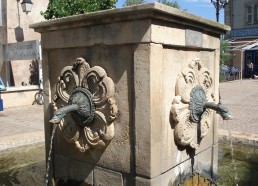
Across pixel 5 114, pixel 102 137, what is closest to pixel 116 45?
pixel 102 137

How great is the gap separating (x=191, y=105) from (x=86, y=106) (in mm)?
961

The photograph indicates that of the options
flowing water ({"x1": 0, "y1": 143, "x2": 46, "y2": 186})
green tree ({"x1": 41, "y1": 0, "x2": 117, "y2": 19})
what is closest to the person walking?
green tree ({"x1": 41, "y1": 0, "x2": 117, "y2": 19})

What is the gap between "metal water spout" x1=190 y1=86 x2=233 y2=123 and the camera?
3.16 metres

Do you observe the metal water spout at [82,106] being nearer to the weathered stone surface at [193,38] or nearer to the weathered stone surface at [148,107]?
A: the weathered stone surface at [148,107]

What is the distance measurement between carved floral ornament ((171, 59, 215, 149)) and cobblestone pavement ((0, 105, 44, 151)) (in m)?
3.56

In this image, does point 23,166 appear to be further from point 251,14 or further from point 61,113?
point 251,14

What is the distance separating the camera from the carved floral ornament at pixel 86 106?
295 cm

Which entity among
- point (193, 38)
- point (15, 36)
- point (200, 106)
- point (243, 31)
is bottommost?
point (200, 106)

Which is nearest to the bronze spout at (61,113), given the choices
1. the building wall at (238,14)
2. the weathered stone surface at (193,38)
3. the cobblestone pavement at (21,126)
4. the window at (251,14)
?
the weathered stone surface at (193,38)

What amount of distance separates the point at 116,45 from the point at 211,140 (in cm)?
164

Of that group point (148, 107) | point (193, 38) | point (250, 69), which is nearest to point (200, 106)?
point (193, 38)

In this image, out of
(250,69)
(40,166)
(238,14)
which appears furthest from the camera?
(238,14)

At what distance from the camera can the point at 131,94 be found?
2.84 m

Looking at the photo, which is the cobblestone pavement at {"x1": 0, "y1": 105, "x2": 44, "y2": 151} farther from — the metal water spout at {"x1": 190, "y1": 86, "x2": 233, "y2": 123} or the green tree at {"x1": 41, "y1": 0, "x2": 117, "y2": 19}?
the metal water spout at {"x1": 190, "y1": 86, "x2": 233, "y2": 123}
